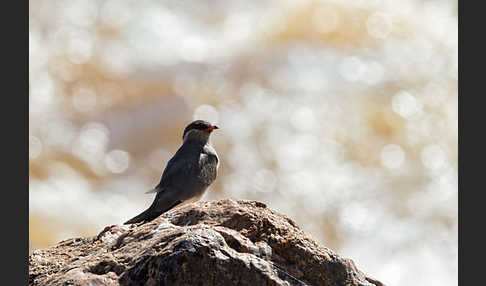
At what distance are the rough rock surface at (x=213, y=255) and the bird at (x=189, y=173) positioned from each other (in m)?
3.12

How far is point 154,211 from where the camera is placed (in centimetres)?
801

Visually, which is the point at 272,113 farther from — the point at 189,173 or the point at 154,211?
the point at 154,211

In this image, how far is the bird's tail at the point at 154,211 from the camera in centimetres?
740

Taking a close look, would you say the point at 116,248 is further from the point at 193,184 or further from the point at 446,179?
the point at 446,179

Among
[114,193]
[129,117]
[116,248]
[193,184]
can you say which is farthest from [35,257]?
[129,117]

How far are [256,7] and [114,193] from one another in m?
7.19

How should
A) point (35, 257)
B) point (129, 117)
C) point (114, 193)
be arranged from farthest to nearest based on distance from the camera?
point (129, 117), point (114, 193), point (35, 257)

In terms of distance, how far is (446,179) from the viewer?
1923 centimetres

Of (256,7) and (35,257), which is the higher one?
(256,7)

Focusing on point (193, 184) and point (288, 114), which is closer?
point (193, 184)

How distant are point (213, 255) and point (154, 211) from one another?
3661mm

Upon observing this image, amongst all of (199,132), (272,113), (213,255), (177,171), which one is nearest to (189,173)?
(177,171)

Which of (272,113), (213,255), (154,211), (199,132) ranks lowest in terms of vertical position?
(213,255)

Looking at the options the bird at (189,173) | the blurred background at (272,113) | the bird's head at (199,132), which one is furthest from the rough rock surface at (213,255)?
the blurred background at (272,113)
